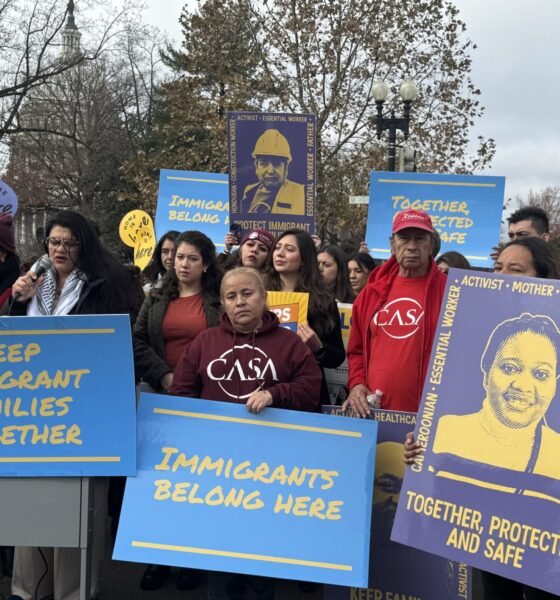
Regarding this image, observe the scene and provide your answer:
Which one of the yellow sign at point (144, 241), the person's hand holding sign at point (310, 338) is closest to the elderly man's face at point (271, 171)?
the person's hand holding sign at point (310, 338)

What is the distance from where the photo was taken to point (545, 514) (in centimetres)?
239

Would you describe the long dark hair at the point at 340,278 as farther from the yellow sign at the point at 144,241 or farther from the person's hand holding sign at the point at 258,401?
the yellow sign at the point at 144,241

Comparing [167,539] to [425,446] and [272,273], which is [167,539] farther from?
[272,273]

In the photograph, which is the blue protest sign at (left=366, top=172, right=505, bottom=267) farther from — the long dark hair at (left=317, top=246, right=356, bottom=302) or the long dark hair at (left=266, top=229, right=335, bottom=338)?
the long dark hair at (left=266, top=229, right=335, bottom=338)

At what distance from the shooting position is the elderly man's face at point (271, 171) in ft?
18.1

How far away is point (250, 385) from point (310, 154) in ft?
8.58

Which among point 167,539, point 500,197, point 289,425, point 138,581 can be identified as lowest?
point 138,581

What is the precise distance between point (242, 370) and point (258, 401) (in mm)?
315

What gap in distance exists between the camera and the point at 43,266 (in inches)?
149

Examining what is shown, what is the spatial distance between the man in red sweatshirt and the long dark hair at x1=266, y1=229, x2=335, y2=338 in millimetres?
580

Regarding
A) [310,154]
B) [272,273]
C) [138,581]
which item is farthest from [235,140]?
[138,581]

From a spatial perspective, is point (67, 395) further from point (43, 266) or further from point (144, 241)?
point (144, 241)

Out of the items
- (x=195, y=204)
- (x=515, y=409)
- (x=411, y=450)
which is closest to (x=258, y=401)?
(x=411, y=450)

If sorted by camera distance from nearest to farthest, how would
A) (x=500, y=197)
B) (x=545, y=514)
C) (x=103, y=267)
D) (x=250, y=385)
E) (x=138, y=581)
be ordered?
(x=545, y=514), (x=250, y=385), (x=103, y=267), (x=138, y=581), (x=500, y=197)
